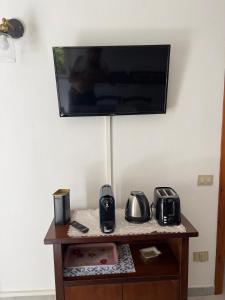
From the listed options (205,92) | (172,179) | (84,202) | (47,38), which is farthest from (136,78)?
(84,202)

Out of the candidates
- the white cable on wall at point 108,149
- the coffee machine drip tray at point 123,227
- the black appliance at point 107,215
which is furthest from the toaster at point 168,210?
the white cable on wall at point 108,149

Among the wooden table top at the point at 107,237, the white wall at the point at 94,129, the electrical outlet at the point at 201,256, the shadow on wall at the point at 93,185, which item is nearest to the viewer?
the wooden table top at the point at 107,237

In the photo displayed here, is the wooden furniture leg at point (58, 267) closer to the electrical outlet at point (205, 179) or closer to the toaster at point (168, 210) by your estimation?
the toaster at point (168, 210)

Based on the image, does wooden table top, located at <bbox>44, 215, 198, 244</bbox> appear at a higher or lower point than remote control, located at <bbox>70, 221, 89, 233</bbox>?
lower

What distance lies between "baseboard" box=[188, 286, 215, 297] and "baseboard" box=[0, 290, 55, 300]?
1.08 m

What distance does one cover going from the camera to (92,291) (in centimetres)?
151

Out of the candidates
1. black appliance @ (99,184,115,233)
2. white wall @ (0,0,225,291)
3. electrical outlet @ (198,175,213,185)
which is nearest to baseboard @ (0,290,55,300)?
white wall @ (0,0,225,291)

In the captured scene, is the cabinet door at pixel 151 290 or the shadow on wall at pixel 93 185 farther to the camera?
the shadow on wall at pixel 93 185

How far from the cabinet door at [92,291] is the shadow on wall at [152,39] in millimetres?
1403

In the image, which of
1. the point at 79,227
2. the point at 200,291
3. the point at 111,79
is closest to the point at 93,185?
the point at 79,227

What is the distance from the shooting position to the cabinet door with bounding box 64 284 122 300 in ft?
4.93

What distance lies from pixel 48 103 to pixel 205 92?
3.68 ft

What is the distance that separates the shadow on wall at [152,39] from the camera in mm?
1733

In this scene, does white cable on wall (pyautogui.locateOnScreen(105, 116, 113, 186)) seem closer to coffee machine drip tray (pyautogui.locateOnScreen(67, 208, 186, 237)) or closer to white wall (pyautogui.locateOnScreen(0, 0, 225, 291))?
white wall (pyautogui.locateOnScreen(0, 0, 225, 291))
